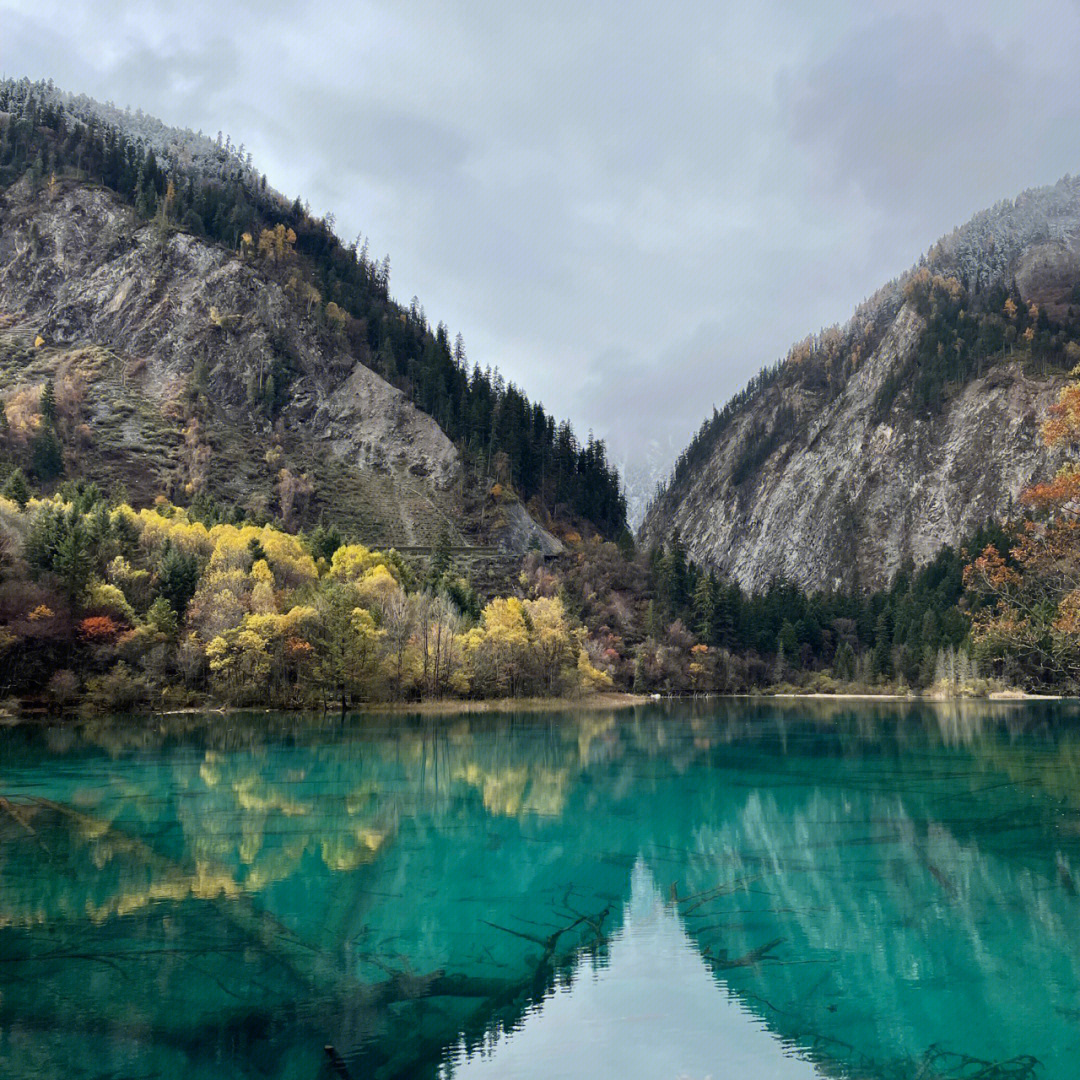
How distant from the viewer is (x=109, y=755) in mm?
40188

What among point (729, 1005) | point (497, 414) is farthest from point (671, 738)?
point (497, 414)

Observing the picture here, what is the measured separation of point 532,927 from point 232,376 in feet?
477

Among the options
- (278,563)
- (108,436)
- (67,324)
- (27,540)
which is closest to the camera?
Answer: (27,540)

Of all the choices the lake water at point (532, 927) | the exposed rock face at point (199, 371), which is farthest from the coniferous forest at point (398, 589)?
the lake water at point (532, 927)

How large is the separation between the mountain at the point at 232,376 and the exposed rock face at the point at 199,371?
1.13 ft

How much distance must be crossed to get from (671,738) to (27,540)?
51153 mm

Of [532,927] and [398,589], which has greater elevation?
[398,589]

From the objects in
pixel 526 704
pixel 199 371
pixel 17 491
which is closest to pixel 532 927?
pixel 526 704

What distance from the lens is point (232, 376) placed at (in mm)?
147250

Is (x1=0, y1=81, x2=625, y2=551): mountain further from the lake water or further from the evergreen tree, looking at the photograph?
the lake water

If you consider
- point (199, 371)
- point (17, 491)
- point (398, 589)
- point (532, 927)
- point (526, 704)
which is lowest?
point (526, 704)

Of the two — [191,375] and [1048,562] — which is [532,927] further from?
[191,375]

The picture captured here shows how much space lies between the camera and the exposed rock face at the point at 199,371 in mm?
129500

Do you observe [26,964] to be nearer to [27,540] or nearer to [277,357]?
[27,540]
